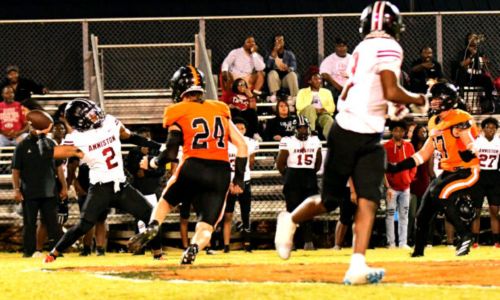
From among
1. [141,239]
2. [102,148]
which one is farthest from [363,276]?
[102,148]

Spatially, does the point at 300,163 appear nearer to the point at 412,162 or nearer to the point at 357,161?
the point at 412,162

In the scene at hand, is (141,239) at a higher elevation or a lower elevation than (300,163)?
lower

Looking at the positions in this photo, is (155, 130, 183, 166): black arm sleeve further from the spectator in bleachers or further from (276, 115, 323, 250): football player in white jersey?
the spectator in bleachers

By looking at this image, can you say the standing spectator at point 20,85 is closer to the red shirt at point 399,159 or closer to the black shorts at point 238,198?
the black shorts at point 238,198

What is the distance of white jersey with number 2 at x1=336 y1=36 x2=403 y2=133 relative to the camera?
8.10 m

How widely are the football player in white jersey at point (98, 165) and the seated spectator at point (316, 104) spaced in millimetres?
5811

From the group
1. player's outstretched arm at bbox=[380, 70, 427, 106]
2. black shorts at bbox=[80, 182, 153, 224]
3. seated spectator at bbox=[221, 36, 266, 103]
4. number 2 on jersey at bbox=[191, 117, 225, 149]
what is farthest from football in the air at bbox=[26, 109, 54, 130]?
player's outstretched arm at bbox=[380, 70, 427, 106]

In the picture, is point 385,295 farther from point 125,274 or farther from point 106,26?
point 106,26

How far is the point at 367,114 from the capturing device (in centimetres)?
814

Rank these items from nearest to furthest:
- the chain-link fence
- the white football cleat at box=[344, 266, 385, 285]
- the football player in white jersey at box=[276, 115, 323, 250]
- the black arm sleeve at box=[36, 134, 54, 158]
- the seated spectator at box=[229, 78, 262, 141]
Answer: the white football cleat at box=[344, 266, 385, 285] < the black arm sleeve at box=[36, 134, 54, 158] < the football player in white jersey at box=[276, 115, 323, 250] < the seated spectator at box=[229, 78, 262, 141] < the chain-link fence

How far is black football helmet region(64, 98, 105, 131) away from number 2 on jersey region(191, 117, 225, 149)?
2.83 metres

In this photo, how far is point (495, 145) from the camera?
17719 millimetres

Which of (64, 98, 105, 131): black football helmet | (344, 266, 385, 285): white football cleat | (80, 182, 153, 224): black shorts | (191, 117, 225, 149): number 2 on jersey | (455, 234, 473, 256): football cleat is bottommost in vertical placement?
(455, 234, 473, 256): football cleat

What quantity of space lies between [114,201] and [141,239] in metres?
2.92
